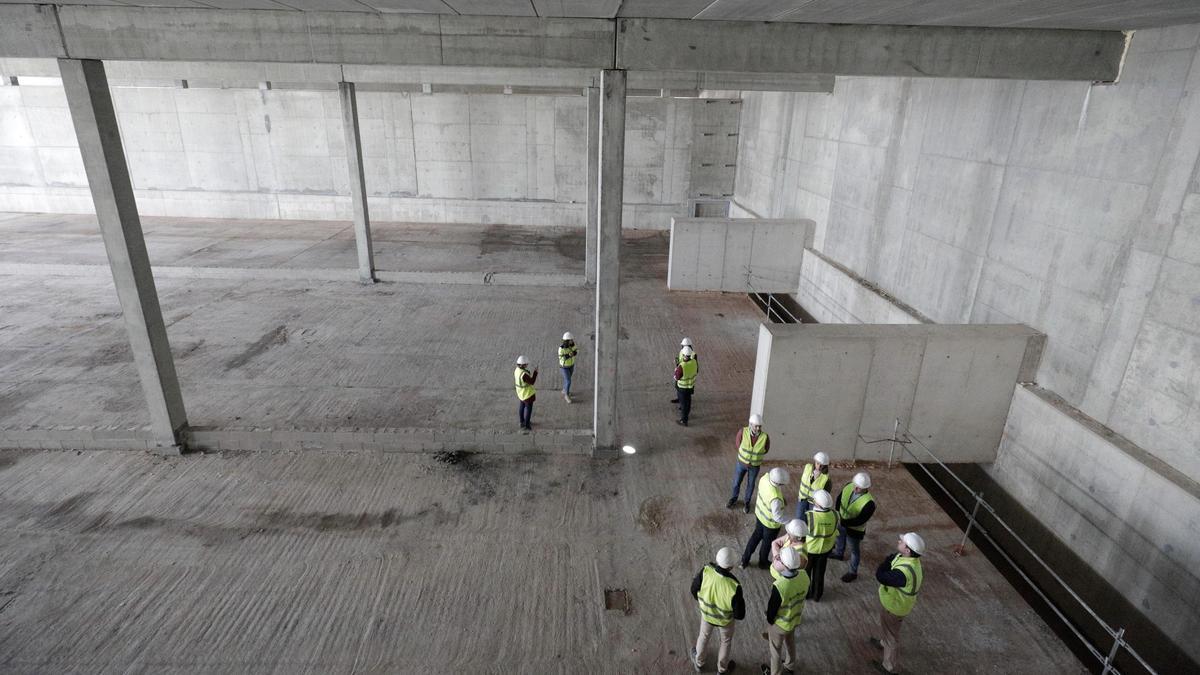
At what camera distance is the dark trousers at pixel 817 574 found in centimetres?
768

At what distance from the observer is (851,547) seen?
8461 millimetres

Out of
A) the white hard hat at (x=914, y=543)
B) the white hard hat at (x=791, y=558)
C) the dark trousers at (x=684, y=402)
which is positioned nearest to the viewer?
the white hard hat at (x=791, y=558)

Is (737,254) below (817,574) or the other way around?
the other way around

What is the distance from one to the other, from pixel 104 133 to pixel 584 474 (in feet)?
29.6

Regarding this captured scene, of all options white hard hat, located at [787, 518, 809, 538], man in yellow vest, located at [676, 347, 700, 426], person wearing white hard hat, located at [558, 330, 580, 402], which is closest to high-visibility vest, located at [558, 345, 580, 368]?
person wearing white hard hat, located at [558, 330, 580, 402]

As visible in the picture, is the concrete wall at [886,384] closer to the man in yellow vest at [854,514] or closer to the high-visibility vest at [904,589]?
the man in yellow vest at [854,514]

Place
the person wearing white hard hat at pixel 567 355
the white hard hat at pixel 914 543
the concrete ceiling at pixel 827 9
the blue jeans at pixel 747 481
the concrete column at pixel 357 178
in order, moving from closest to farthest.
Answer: the white hard hat at pixel 914 543 < the concrete ceiling at pixel 827 9 < the blue jeans at pixel 747 481 < the person wearing white hard hat at pixel 567 355 < the concrete column at pixel 357 178

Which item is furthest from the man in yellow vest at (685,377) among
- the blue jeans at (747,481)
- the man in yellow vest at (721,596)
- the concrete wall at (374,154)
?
the concrete wall at (374,154)

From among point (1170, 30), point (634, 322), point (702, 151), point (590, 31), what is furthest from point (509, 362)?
point (702, 151)

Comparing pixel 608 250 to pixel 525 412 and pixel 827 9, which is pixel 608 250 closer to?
pixel 525 412

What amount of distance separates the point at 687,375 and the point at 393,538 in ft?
19.4

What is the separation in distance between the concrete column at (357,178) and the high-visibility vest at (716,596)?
57.6 ft

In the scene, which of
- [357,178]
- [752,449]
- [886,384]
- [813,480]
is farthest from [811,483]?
[357,178]

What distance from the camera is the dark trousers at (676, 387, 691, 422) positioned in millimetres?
12000
